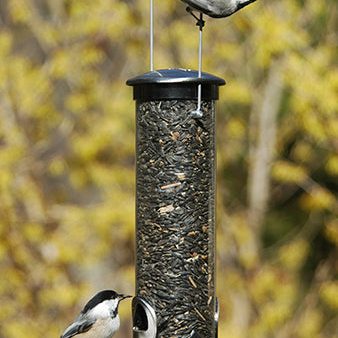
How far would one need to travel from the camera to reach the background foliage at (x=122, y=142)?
7.13 meters

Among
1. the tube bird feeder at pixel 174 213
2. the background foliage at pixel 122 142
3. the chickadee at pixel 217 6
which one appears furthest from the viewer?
the background foliage at pixel 122 142

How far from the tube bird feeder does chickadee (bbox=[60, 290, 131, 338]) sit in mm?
115

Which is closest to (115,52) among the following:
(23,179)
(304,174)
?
(23,179)

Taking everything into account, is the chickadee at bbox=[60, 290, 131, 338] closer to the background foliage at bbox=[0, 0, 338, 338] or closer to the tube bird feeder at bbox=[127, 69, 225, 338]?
the tube bird feeder at bbox=[127, 69, 225, 338]

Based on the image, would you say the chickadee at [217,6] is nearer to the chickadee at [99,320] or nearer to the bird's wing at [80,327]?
the chickadee at [99,320]

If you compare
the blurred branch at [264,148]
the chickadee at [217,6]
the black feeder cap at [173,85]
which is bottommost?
the blurred branch at [264,148]

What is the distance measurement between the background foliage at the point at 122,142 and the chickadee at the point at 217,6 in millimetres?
3316

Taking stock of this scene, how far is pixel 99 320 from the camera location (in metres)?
3.56

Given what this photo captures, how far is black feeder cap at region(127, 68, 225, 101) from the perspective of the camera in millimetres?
3500

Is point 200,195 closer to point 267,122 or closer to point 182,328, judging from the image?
point 182,328

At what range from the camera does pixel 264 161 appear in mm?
7961

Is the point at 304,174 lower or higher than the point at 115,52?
lower

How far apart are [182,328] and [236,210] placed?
472 cm

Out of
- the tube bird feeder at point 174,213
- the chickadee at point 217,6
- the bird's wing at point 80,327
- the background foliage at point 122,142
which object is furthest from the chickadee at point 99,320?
the background foliage at point 122,142
